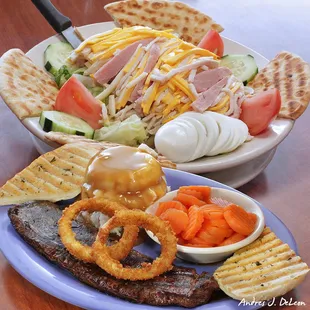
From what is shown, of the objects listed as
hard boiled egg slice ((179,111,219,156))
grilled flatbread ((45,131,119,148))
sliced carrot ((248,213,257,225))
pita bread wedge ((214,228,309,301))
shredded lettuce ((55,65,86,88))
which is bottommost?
shredded lettuce ((55,65,86,88))

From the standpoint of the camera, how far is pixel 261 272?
1.91m

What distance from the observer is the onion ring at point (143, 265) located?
1.89 metres

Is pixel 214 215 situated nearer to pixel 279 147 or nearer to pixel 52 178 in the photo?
pixel 52 178

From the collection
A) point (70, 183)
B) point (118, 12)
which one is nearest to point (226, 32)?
point (118, 12)

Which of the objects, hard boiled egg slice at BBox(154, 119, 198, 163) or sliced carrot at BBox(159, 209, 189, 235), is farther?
hard boiled egg slice at BBox(154, 119, 198, 163)

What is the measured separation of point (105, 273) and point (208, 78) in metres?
1.55

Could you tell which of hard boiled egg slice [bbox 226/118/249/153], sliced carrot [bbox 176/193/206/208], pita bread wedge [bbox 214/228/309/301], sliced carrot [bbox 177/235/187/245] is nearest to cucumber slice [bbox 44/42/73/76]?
hard boiled egg slice [bbox 226/118/249/153]

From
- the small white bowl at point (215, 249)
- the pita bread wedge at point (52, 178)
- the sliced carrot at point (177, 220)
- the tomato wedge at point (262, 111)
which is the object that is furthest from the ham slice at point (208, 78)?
the sliced carrot at point (177, 220)

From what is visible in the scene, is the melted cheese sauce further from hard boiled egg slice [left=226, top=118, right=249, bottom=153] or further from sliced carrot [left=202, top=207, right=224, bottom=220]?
hard boiled egg slice [left=226, top=118, right=249, bottom=153]

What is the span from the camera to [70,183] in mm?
2393

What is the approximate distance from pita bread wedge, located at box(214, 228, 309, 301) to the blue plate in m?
0.05

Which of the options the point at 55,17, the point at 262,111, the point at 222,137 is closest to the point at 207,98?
the point at 262,111

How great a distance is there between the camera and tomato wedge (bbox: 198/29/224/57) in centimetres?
368

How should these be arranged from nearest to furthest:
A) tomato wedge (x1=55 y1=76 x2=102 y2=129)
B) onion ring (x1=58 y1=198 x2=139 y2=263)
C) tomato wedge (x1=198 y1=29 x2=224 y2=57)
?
onion ring (x1=58 y1=198 x2=139 y2=263) → tomato wedge (x1=55 y1=76 x2=102 y2=129) → tomato wedge (x1=198 y1=29 x2=224 y2=57)
